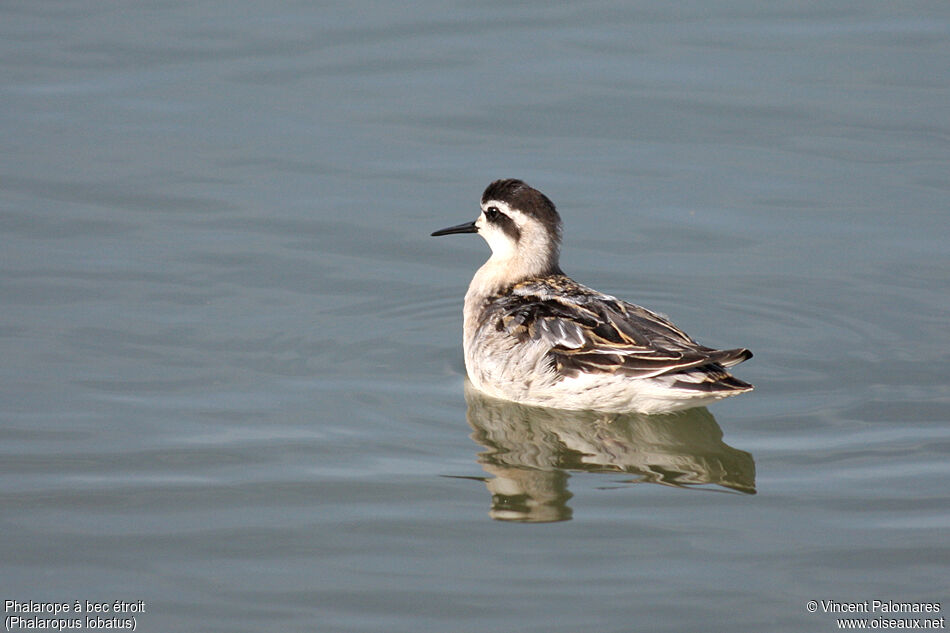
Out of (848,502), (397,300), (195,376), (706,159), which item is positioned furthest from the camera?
(706,159)

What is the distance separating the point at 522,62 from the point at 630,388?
6.37 metres

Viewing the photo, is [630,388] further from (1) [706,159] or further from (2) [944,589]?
(1) [706,159]

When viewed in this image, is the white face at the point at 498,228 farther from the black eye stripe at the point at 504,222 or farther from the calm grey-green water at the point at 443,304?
the calm grey-green water at the point at 443,304

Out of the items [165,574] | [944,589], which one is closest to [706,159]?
[944,589]

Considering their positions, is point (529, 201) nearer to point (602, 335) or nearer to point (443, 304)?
point (443, 304)

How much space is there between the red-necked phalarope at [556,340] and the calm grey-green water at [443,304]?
250 mm

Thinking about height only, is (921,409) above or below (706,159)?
below

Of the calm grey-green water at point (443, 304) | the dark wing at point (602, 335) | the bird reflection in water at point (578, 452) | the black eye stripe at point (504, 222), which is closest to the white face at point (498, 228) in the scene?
the black eye stripe at point (504, 222)

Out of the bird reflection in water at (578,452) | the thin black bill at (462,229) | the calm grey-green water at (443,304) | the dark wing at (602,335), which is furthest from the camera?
the thin black bill at (462,229)

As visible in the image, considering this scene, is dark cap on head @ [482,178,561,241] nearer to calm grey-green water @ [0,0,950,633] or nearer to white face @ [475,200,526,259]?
white face @ [475,200,526,259]

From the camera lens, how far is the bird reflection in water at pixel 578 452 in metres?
8.67

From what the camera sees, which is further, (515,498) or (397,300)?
(397,300)

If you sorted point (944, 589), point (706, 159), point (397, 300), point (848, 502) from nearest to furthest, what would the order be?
Result: point (944, 589) → point (848, 502) → point (397, 300) → point (706, 159)

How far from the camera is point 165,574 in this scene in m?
7.66
